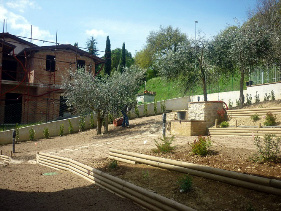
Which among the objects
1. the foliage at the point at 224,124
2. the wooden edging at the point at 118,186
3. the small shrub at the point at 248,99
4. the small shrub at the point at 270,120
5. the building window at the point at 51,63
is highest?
the building window at the point at 51,63

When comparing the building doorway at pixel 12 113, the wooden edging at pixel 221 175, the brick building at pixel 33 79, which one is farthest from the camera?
the brick building at pixel 33 79

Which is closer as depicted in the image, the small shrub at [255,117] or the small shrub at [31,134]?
the small shrub at [255,117]

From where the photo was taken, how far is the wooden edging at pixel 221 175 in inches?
163

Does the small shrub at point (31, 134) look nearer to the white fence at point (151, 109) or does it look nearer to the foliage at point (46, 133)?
the white fence at point (151, 109)

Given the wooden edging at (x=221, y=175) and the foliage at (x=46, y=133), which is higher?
the wooden edging at (x=221, y=175)

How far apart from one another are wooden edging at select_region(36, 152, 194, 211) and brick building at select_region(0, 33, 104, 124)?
12.9 meters

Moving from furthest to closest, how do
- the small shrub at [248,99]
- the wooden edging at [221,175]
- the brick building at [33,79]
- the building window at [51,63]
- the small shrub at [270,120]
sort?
the building window at [51,63]
the brick building at [33,79]
the small shrub at [248,99]
the small shrub at [270,120]
the wooden edging at [221,175]

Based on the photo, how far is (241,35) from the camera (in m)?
16.4

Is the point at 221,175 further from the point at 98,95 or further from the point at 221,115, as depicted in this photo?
the point at 98,95

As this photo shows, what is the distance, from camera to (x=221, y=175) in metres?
4.89

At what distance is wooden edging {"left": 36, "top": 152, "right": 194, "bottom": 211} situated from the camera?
4.50m

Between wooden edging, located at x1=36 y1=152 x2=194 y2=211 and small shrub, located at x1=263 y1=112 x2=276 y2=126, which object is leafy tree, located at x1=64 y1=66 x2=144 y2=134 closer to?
wooden edging, located at x1=36 y1=152 x2=194 y2=211

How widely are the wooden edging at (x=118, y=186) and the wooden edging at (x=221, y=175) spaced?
41.6 inches

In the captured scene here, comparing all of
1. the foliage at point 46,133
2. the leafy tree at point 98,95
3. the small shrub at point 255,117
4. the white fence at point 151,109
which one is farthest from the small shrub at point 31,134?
the small shrub at point 255,117
